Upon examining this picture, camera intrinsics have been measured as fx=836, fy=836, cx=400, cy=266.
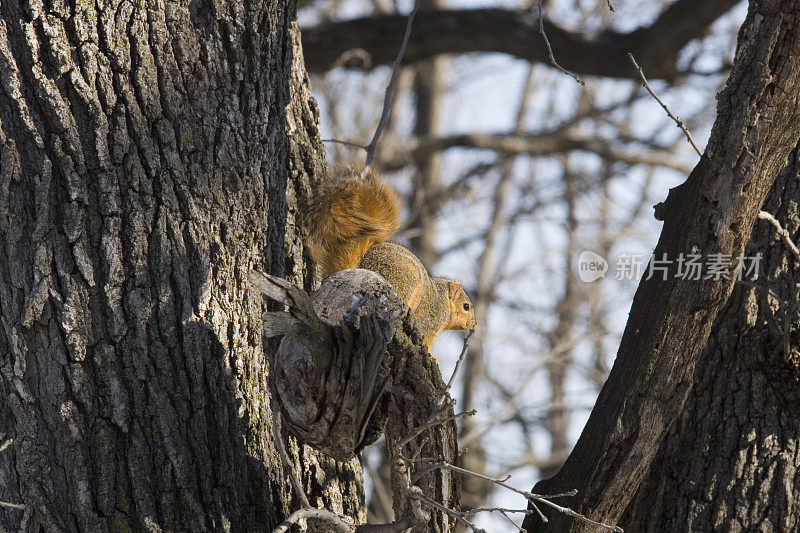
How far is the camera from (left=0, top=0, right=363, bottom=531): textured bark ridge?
173 cm

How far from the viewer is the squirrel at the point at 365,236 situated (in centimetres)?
231

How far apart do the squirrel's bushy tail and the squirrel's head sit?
50cm

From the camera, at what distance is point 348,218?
237cm

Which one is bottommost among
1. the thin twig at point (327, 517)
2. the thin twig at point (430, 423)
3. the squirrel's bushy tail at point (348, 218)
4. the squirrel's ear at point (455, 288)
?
the thin twig at point (327, 517)

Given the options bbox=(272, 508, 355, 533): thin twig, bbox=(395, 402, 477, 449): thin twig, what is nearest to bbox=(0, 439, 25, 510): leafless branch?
bbox=(272, 508, 355, 533): thin twig

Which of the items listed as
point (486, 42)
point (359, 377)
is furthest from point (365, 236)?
point (486, 42)

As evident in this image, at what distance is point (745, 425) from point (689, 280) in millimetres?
613

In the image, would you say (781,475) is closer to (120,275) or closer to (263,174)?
(263,174)

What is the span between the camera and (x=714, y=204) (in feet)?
5.87

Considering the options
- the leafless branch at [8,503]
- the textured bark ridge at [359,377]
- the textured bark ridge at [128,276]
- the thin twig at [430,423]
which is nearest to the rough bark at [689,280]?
the textured bark ridge at [359,377]

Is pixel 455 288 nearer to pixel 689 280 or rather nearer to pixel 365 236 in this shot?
pixel 365 236

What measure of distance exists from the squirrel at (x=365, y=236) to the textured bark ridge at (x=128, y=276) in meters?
0.35

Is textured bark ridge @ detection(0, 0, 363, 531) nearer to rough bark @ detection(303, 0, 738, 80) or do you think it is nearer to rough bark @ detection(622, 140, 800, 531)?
rough bark @ detection(622, 140, 800, 531)

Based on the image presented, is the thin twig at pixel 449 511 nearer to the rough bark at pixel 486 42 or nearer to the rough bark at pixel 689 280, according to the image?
the rough bark at pixel 689 280
